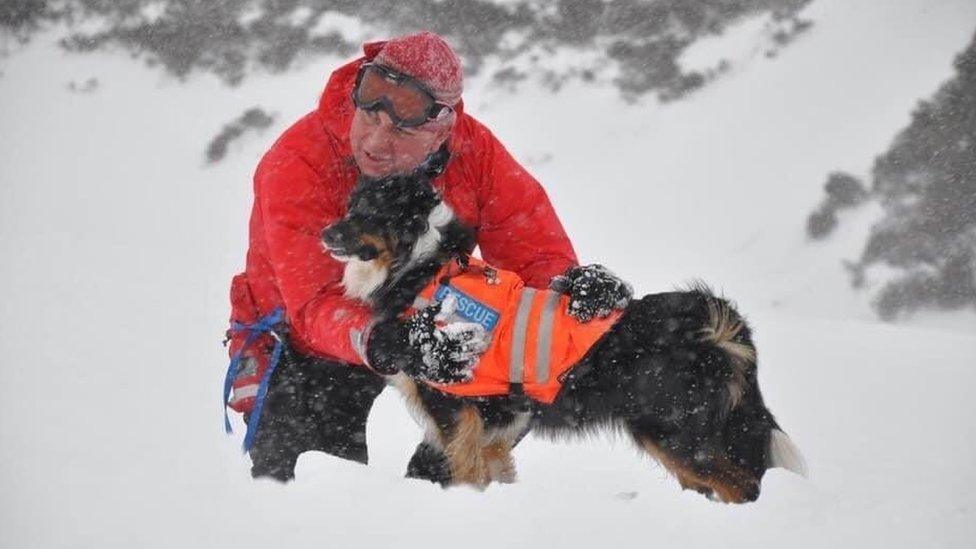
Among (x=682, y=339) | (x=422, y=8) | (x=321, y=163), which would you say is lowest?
(x=682, y=339)

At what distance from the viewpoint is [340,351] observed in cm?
315

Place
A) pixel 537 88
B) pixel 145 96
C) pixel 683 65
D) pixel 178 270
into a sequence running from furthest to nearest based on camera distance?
pixel 145 96, pixel 537 88, pixel 683 65, pixel 178 270

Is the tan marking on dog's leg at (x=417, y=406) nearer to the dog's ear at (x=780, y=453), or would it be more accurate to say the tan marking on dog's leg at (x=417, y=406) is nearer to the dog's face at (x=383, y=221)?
the dog's face at (x=383, y=221)

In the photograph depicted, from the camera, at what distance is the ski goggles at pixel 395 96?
3080 millimetres

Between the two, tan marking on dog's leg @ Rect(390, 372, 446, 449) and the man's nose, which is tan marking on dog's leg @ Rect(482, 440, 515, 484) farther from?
the man's nose

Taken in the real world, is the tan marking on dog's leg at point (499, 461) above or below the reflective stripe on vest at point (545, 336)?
below

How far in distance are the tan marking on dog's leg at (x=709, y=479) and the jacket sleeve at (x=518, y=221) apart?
34.4 inches

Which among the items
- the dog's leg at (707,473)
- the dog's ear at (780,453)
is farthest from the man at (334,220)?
the dog's ear at (780,453)

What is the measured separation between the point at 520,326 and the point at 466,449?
31.4 inches

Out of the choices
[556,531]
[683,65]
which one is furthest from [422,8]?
[556,531]

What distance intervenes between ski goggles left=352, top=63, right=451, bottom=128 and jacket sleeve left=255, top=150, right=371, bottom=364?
1.26ft

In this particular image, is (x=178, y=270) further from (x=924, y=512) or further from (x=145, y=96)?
(x=924, y=512)

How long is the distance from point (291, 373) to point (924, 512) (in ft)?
8.68

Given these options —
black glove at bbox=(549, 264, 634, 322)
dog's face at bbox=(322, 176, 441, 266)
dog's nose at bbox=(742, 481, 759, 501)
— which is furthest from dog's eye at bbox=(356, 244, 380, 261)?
dog's nose at bbox=(742, 481, 759, 501)
